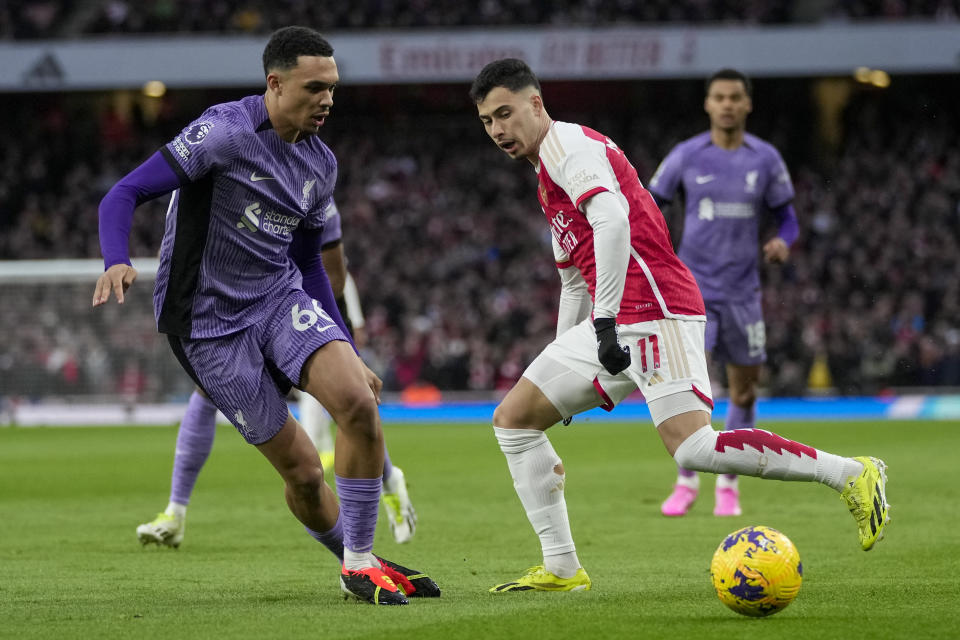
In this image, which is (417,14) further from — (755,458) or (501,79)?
(755,458)

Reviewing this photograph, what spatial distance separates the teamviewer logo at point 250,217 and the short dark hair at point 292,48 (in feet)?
1.80

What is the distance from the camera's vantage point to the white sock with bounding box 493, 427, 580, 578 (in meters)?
5.67

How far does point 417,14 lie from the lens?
3106cm

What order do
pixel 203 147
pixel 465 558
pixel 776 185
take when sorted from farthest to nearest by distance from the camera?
pixel 776 185
pixel 465 558
pixel 203 147

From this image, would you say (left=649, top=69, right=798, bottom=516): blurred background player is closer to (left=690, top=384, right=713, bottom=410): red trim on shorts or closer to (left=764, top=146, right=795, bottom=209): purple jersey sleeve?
(left=764, top=146, right=795, bottom=209): purple jersey sleeve

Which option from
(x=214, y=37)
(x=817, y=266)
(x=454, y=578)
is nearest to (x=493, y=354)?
(x=817, y=266)

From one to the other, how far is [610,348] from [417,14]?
27005 mm

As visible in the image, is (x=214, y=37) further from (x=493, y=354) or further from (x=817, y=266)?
(x=817, y=266)

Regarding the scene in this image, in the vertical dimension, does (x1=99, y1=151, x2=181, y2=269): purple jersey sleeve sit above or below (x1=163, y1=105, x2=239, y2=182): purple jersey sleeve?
below

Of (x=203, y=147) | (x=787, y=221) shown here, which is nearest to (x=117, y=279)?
(x=203, y=147)

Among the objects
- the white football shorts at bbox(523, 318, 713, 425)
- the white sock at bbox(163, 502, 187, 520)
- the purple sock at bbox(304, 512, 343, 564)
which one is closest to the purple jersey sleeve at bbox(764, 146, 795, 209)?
the white football shorts at bbox(523, 318, 713, 425)

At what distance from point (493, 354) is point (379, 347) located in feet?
7.13

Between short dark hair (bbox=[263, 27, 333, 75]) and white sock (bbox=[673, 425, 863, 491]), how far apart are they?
7.19 feet

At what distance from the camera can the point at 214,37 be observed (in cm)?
3091
